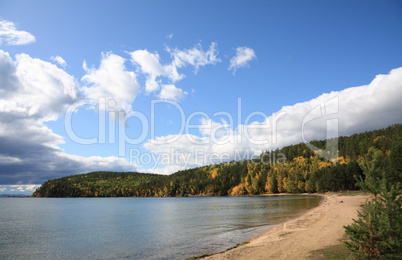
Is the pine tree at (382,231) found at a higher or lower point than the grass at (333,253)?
higher

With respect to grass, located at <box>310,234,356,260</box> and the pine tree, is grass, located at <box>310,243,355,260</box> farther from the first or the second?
the pine tree

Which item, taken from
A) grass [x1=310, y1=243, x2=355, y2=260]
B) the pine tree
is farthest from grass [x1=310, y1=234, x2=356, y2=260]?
the pine tree

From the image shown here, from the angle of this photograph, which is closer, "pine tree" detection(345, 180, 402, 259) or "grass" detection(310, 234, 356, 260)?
"pine tree" detection(345, 180, 402, 259)

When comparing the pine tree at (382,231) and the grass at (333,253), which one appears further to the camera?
the grass at (333,253)

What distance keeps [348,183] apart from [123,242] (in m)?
135

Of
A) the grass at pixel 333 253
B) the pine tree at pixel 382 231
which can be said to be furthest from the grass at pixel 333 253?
the pine tree at pixel 382 231

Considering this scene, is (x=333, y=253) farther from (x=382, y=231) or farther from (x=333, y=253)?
(x=382, y=231)

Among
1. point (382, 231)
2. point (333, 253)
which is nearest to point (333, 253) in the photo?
point (333, 253)

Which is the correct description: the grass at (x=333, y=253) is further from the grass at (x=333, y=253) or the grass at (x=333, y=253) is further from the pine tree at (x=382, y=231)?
the pine tree at (x=382, y=231)

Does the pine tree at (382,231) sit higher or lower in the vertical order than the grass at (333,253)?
higher

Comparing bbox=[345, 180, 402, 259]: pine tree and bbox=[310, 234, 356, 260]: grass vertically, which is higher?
bbox=[345, 180, 402, 259]: pine tree

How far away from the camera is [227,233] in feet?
126

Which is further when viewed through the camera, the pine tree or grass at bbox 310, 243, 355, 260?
grass at bbox 310, 243, 355, 260

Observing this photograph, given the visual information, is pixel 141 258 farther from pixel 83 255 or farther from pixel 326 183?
pixel 326 183
